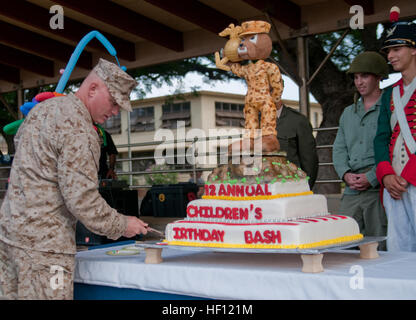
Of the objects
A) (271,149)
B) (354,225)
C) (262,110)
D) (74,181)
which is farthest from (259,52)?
(74,181)

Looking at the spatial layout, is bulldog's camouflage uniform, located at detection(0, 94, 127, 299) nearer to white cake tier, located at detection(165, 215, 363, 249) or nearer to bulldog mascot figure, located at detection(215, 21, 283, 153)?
white cake tier, located at detection(165, 215, 363, 249)

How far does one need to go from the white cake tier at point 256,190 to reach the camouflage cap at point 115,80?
460 mm

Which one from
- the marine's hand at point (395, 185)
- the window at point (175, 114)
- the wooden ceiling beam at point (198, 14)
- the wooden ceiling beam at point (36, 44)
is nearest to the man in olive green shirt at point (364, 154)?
the marine's hand at point (395, 185)

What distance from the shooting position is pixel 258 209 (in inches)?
68.9

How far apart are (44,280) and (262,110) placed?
1.01m

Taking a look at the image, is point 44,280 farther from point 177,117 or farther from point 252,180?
point 177,117

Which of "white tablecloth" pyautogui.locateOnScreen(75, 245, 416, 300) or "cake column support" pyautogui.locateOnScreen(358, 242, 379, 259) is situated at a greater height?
"cake column support" pyautogui.locateOnScreen(358, 242, 379, 259)

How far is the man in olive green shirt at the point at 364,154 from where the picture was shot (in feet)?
9.00

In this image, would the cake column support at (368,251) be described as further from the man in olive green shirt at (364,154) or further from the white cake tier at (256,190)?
the man in olive green shirt at (364,154)

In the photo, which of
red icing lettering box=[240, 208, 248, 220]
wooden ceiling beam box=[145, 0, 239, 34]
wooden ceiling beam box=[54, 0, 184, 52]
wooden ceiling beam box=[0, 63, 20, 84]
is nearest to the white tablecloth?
red icing lettering box=[240, 208, 248, 220]

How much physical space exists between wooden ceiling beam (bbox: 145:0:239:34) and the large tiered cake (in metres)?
5.30

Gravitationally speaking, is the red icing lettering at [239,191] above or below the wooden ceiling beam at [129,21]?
below

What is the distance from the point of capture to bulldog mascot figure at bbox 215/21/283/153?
199cm
